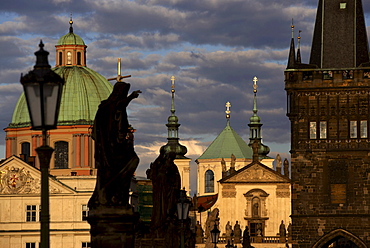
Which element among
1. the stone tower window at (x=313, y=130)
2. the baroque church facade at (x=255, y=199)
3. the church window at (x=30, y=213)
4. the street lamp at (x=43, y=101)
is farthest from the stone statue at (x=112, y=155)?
the baroque church facade at (x=255, y=199)

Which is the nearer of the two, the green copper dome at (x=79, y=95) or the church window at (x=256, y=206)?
the green copper dome at (x=79, y=95)

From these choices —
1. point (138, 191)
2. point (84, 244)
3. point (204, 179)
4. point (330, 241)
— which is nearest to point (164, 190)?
point (330, 241)

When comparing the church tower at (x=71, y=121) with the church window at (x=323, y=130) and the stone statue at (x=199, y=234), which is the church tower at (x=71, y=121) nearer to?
the stone statue at (x=199, y=234)

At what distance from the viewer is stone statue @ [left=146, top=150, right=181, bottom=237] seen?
23469 mm

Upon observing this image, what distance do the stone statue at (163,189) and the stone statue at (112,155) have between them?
8913 millimetres

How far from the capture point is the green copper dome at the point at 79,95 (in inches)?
3578

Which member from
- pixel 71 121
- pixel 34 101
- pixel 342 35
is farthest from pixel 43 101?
pixel 71 121

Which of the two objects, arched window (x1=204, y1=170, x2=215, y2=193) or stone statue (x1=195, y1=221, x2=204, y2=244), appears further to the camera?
arched window (x1=204, y1=170, x2=215, y2=193)

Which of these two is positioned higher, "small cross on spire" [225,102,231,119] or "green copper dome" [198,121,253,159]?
"small cross on spire" [225,102,231,119]

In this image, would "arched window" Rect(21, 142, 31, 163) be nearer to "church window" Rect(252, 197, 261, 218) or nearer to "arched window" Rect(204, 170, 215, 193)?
"church window" Rect(252, 197, 261, 218)

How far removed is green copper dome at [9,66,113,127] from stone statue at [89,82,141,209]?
250 ft

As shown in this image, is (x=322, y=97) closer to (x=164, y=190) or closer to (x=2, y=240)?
(x=2, y=240)

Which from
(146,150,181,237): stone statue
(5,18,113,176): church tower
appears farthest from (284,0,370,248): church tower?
(146,150,181,237): stone statue

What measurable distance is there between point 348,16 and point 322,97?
5565 millimetres
